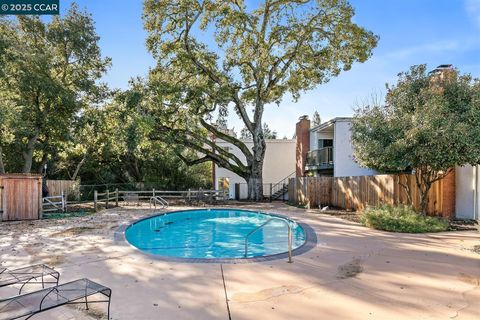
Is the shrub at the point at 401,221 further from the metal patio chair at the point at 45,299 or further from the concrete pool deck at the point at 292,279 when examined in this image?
the metal patio chair at the point at 45,299

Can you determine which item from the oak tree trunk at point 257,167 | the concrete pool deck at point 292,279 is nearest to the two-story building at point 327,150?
the oak tree trunk at point 257,167

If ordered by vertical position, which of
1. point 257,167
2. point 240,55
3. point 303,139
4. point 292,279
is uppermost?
point 240,55

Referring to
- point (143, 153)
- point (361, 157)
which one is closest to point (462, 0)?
point (361, 157)

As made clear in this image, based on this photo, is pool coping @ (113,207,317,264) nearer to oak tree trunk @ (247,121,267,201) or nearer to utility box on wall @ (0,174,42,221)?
utility box on wall @ (0,174,42,221)

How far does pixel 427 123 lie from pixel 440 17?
4.79 m

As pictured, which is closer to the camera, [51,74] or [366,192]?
[366,192]

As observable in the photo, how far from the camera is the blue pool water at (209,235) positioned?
894cm

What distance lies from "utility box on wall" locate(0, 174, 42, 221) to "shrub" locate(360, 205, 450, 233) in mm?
11808

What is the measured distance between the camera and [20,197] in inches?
465

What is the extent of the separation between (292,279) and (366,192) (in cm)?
1000

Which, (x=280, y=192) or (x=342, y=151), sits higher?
(x=342, y=151)

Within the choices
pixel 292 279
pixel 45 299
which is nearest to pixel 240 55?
pixel 292 279

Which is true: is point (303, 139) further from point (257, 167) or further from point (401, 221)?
point (401, 221)

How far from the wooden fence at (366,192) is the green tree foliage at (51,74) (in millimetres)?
14822
